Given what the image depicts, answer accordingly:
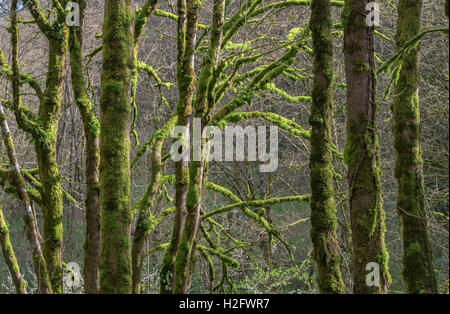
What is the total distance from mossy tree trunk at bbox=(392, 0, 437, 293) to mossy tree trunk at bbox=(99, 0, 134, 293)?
2979 mm

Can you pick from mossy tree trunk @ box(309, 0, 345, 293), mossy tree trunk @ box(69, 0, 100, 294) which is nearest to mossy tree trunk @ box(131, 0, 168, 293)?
mossy tree trunk @ box(69, 0, 100, 294)

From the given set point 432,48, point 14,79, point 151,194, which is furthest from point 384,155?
point 14,79

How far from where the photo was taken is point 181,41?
690cm

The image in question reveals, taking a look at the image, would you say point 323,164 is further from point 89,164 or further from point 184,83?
point 89,164

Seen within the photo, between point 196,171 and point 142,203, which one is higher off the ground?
point 196,171

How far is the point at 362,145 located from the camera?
530 centimetres

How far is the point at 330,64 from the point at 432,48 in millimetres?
7493

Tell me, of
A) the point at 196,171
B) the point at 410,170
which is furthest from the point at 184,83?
the point at 410,170

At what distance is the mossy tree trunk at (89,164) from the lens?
6832mm

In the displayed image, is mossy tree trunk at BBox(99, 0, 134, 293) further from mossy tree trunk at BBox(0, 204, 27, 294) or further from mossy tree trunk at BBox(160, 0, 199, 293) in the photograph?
mossy tree trunk at BBox(160, 0, 199, 293)

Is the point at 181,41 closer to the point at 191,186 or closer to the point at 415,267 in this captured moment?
the point at 191,186

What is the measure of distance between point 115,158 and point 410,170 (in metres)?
3.32

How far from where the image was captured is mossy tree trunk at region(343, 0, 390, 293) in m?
5.21

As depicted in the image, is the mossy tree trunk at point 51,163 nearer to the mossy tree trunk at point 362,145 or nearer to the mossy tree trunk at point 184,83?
the mossy tree trunk at point 184,83
